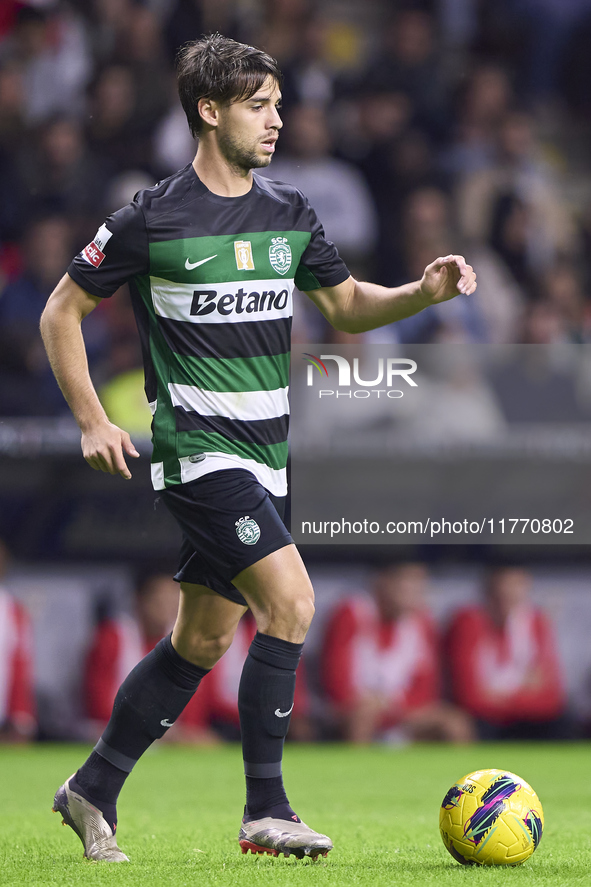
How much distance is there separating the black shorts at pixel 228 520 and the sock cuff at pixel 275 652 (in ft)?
0.69

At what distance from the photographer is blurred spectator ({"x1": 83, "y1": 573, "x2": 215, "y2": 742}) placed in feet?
27.6

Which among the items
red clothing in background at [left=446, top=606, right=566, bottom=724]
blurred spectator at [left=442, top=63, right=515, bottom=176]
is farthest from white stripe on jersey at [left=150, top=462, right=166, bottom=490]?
blurred spectator at [left=442, top=63, right=515, bottom=176]

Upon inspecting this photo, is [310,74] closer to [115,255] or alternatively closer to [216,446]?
[115,255]

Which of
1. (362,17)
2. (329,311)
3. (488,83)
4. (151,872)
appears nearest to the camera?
(151,872)

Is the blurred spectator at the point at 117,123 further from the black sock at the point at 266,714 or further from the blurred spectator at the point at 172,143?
the black sock at the point at 266,714

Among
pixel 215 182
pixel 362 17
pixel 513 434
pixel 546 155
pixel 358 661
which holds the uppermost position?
pixel 362 17

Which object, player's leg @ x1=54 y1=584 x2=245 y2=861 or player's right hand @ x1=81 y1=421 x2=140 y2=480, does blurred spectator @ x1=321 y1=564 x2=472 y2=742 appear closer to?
player's leg @ x1=54 y1=584 x2=245 y2=861

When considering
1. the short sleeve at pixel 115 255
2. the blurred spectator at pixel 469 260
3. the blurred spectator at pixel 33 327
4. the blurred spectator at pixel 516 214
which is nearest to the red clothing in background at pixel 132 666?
the blurred spectator at pixel 33 327

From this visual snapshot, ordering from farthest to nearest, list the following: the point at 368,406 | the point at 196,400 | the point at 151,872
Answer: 1. the point at 368,406
2. the point at 196,400
3. the point at 151,872

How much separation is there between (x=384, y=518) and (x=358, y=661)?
127 centimetres

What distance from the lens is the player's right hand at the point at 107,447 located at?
3551mm

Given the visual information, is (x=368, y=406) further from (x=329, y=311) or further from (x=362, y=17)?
(x=362, y=17)

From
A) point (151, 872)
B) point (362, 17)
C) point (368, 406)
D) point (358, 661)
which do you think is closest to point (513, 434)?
point (368, 406)

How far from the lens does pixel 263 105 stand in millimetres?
3752
